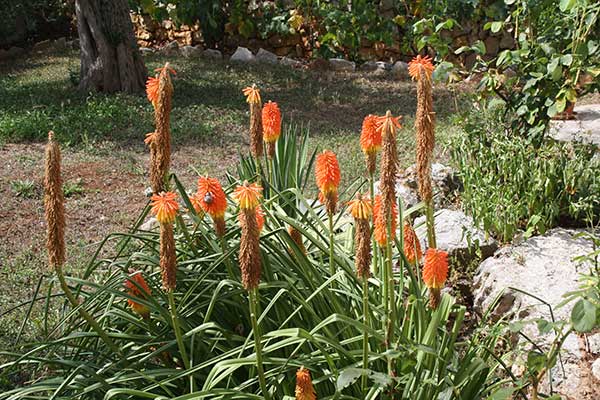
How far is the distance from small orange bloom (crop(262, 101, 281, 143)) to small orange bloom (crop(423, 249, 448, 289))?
2.70ft

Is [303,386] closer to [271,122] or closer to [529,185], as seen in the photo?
[271,122]

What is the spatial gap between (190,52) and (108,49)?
2.54 meters

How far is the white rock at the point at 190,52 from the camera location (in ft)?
33.9

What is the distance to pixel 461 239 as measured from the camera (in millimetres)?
3543

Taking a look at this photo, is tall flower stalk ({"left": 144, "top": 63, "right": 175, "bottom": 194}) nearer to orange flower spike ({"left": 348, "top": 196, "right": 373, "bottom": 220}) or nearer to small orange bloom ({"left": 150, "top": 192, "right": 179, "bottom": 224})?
small orange bloom ({"left": 150, "top": 192, "right": 179, "bottom": 224})

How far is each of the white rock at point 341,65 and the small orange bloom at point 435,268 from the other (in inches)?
313

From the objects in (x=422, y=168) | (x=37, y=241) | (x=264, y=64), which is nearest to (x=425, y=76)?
(x=422, y=168)

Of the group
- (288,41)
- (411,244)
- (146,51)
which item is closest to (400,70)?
(288,41)

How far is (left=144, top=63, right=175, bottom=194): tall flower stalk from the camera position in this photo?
6.10 ft

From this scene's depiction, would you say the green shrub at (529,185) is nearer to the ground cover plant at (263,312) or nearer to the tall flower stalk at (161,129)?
the ground cover plant at (263,312)

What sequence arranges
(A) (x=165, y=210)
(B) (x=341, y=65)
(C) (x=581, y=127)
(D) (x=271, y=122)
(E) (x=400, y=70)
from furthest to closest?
(B) (x=341, y=65), (E) (x=400, y=70), (C) (x=581, y=127), (D) (x=271, y=122), (A) (x=165, y=210)

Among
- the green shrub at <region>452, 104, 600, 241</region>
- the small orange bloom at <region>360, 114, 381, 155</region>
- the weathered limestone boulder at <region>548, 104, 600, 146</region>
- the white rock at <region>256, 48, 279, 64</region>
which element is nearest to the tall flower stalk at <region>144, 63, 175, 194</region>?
the small orange bloom at <region>360, 114, 381, 155</region>

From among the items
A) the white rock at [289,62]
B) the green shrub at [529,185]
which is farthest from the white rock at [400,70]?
the green shrub at [529,185]

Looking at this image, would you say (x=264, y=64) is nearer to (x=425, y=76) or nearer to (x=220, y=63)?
(x=220, y=63)
